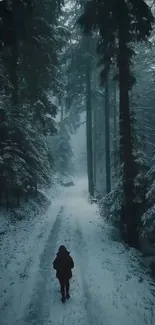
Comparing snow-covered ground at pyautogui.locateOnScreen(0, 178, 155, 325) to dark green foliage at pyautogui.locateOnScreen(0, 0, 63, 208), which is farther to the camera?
dark green foliage at pyautogui.locateOnScreen(0, 0, 63, 208)

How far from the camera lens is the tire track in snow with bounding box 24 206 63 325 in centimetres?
825

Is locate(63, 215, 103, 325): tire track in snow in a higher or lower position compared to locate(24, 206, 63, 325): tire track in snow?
lower

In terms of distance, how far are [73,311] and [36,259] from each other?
4.09 meters

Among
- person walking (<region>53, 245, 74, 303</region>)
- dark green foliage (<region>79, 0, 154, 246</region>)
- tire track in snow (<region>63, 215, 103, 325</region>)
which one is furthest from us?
dark green foliage (<region>79, 0, 154, 246</region>)

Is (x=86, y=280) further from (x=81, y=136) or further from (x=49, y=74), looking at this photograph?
(x=81, y=136)

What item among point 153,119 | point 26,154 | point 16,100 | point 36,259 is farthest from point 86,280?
point 153,119

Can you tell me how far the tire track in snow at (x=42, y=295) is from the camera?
825 centimetres

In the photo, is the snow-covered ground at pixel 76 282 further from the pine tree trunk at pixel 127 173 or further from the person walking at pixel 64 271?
the pine tree trunk at pixel 127 173

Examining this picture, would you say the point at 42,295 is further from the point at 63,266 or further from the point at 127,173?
the point at 127,173

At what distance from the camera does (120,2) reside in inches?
526

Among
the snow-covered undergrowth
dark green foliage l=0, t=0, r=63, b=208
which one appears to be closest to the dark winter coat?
the snow-covered undergrowth

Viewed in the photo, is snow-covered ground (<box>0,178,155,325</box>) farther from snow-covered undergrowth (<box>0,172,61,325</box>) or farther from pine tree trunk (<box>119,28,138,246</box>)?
pine tree trunk (<box>119,28,138,246</box>)

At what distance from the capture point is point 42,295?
946cm

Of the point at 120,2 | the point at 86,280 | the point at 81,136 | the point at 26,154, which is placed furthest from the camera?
the point at 81,136
